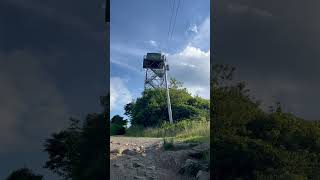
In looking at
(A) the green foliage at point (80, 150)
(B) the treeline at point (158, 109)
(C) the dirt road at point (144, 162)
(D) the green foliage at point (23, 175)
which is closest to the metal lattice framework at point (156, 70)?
(B) the treeline at point (158, 109)

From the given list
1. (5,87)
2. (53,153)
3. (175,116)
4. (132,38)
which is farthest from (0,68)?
(175,116)

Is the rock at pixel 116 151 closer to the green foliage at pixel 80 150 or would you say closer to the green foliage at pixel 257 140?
the green foliage at pixel 80 150

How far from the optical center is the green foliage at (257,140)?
33.0 ft

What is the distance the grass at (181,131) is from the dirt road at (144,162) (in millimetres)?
619

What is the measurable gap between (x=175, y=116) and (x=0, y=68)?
513 cm

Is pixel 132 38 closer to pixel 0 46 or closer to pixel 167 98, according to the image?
pixel 167 98

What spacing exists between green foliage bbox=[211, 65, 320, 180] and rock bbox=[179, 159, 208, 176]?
2.72 feet

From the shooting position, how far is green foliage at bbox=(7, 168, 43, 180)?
31.2 feet

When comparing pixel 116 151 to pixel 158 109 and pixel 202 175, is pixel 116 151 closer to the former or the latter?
pixel 202 175

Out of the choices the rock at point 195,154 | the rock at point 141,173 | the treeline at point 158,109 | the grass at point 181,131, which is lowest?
the rock at point 141,173

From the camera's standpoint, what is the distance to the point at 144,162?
11656 millimetres

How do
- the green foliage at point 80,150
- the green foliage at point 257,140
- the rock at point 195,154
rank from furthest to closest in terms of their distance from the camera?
1. the rock at point 195,154
2. the green foliage at point 257,140
3. the green foliage at point 80,150

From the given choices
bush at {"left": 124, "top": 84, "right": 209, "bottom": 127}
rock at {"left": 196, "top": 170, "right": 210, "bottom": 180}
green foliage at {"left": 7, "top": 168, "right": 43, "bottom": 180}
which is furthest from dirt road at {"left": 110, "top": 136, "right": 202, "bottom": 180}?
green foliage at {"left": 7, "top": 168, "right": 43, "bottom": 180}

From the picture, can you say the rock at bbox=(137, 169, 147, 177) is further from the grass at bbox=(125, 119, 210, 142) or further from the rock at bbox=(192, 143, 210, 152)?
the grass at bbox=(125, 119, 210, 142)
